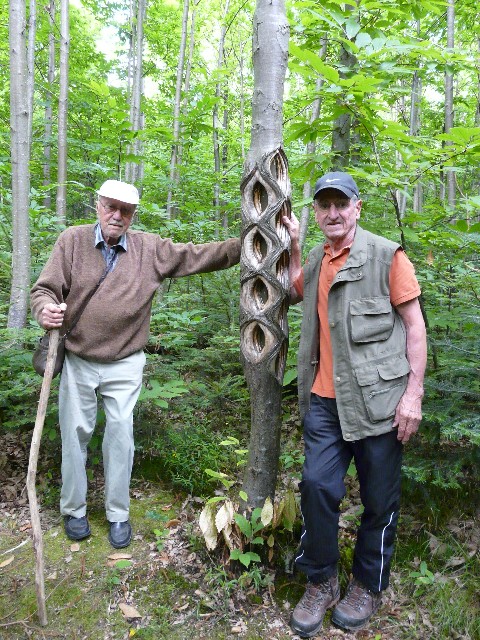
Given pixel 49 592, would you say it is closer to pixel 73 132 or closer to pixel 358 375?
pixel 358 375

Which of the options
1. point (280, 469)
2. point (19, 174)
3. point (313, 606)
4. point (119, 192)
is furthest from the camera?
point (19, 174)

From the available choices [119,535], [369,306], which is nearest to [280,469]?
[119,535]

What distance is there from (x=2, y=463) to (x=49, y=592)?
1.61 metres

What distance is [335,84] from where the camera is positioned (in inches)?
114

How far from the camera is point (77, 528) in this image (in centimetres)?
331

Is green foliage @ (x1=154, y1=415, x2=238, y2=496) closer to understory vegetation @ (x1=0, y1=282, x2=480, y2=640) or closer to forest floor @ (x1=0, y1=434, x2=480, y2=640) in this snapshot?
understory vegetation @ (x1=0, y1=282, x2=480, y2=640)

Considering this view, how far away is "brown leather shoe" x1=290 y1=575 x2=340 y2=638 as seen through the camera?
262 cm

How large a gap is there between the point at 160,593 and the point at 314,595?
1.00 metres

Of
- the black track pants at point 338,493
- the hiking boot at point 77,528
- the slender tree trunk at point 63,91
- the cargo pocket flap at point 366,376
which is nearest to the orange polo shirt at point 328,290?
the black track pants at point 338,493

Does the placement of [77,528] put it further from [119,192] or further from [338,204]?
[338,204]

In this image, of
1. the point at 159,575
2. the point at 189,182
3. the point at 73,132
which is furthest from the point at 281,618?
the point at 73,132

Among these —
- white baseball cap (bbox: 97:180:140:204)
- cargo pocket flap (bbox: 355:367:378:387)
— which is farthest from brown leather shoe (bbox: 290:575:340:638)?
white baseball cap (bbox: 97:180:140:204)

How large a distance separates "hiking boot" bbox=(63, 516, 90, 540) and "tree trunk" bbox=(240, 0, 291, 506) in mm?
1656

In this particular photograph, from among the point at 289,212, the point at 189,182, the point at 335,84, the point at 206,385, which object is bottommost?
the point at 206,385
